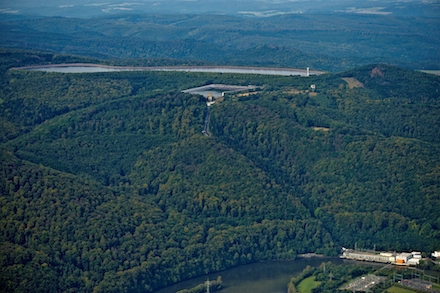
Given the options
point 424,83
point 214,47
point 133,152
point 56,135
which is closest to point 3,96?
point 56,135

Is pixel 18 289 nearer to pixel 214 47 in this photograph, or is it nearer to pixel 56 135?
pixel 56 135

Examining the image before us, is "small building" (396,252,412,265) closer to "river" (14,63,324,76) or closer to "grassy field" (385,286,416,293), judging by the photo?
"grassy field" (385,286,416,293)

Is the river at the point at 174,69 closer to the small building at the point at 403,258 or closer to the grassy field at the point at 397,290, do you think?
the small building at the point at 403,258

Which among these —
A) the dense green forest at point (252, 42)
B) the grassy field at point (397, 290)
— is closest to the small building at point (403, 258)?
the grassy field at point (397, 290)

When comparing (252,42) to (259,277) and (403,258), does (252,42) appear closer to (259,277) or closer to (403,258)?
(259,277)

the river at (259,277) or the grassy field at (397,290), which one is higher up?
the grassy field at (397,290)

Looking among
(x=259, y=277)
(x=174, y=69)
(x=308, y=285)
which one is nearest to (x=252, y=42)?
(x=174, y=69)
